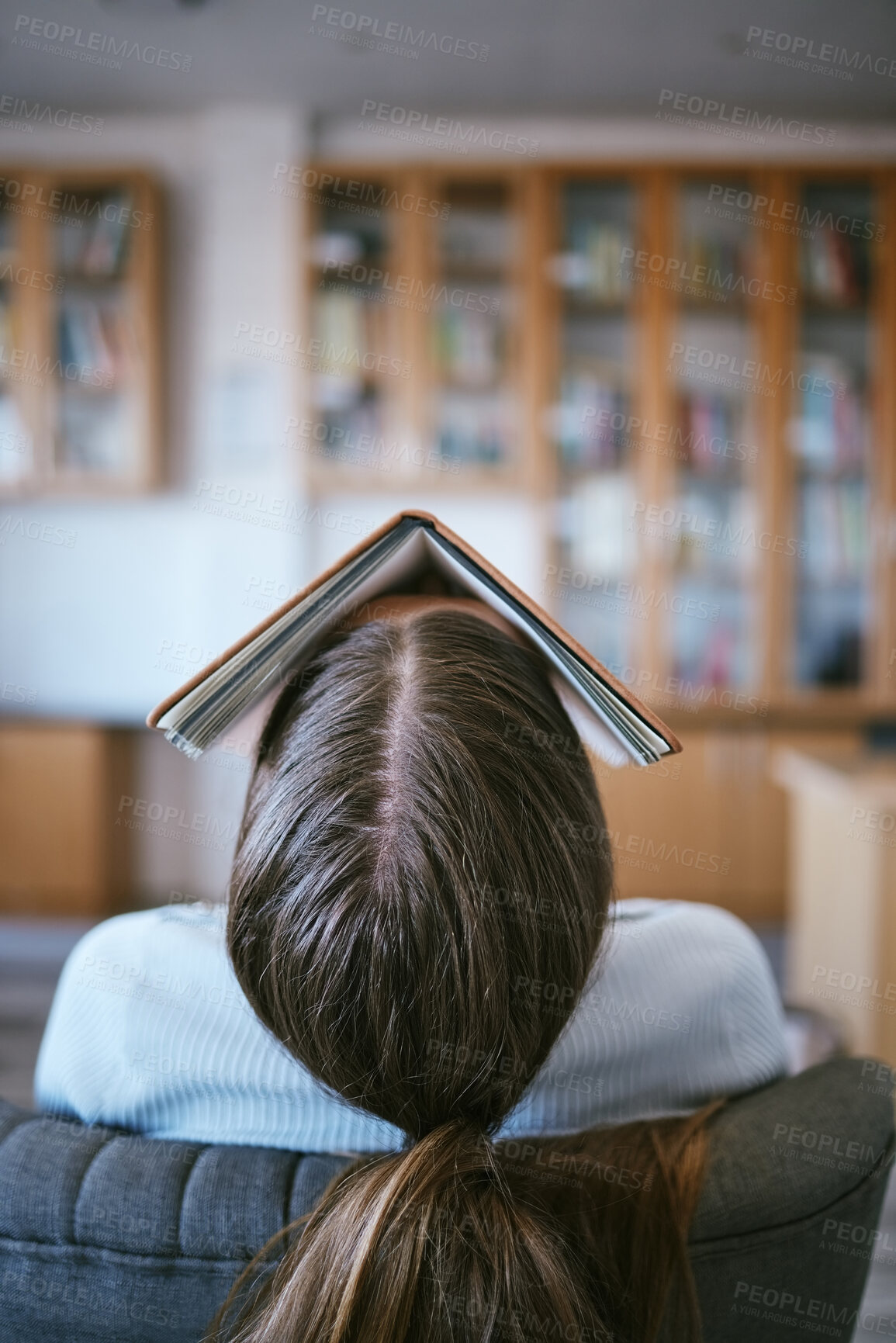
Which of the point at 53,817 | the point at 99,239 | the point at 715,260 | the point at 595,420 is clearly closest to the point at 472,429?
the point at 595,420

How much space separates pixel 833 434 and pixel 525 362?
111 centimetres

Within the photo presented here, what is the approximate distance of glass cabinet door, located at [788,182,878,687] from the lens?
133 inches

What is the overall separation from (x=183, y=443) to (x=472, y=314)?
118 cm

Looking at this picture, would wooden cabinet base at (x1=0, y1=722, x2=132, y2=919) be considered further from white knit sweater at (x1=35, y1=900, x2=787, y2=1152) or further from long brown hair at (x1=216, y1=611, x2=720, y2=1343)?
long brown hair at (x1=216, y1=611, x2=720, y2=1343)

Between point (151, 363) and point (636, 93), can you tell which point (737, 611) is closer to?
point (636, 93)

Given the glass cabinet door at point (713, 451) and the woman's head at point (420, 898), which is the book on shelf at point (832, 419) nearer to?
the glass cabinet door at point (713, 451)

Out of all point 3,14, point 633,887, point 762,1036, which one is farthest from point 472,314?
point 762,1036

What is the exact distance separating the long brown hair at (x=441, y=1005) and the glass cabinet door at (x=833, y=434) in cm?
315

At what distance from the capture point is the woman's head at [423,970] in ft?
1.41

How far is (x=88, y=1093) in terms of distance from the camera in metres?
0.60

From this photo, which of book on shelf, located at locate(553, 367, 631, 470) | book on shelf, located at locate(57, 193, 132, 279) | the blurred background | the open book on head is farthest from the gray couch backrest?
book on shelf, located at locate(57, 193, 132, 279)

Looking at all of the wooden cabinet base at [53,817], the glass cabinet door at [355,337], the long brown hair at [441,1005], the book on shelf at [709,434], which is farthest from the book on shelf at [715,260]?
the long brown hair at [441,1005]

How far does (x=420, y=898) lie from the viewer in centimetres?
45

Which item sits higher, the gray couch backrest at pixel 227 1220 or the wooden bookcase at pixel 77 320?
the wooden bookcase at pixel 77 320
